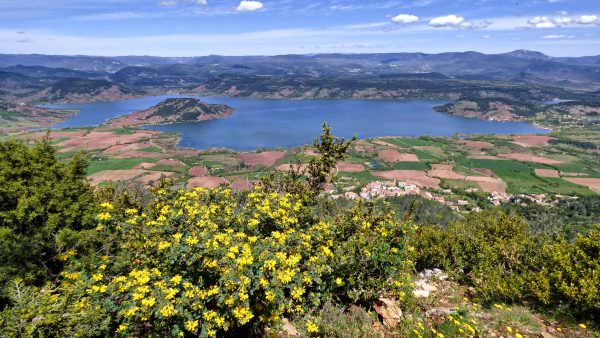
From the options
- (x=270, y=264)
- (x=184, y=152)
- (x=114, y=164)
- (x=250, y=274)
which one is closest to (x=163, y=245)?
(x=250, y=274)

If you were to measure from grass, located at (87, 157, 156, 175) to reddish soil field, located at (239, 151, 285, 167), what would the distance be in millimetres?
31363

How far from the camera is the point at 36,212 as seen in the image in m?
13.4

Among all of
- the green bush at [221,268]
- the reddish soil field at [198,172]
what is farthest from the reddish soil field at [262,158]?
the green bush at [221,268]

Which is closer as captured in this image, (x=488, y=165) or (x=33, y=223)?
(x=33, y=223)

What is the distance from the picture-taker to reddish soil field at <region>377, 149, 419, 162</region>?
12569 centimetres

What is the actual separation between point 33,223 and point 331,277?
1211 cm

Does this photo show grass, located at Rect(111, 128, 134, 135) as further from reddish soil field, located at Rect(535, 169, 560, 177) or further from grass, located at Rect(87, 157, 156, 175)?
reddish soil field, located at Rect(535, 169, 560, 177)

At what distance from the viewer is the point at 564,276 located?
10.6m

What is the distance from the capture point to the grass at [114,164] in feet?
337

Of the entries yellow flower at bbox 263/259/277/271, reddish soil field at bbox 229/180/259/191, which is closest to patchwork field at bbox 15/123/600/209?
reddish soil field at bbox 229/180/259/191

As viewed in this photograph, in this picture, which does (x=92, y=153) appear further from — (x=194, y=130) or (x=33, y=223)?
(x=33, y=223)

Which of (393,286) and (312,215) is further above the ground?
(312,215)

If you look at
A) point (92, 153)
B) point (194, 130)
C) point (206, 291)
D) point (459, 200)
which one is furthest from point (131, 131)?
point (206, 291)

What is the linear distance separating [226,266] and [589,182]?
12637cm
